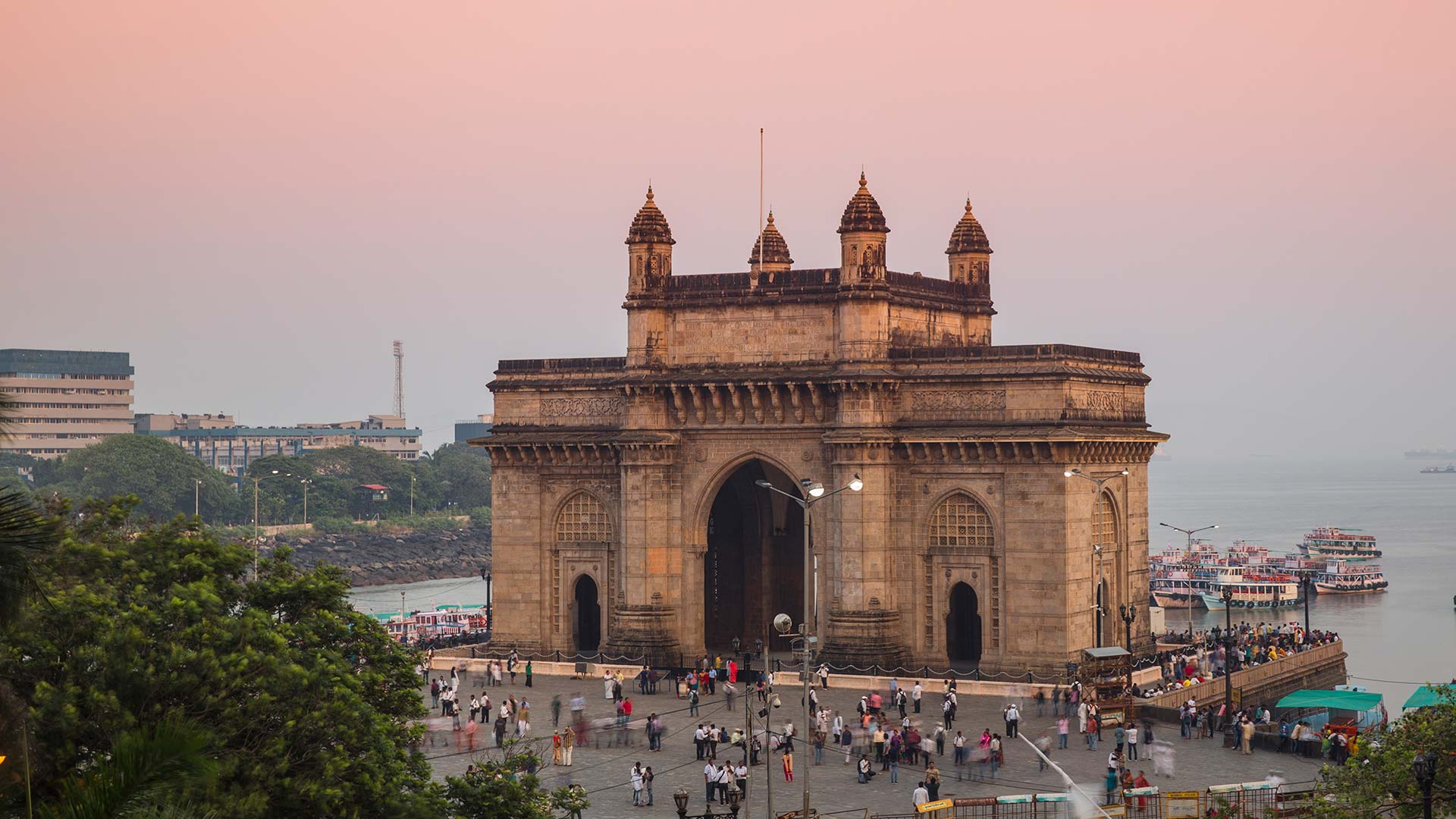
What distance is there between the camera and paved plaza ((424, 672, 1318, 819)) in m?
42.0

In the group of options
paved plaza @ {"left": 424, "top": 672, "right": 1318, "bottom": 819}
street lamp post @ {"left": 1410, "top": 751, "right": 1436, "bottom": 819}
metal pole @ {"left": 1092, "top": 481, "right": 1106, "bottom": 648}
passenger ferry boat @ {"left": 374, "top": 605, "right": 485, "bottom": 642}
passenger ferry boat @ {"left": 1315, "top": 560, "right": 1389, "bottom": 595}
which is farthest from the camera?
passenger ferry boat @ {"left": 1315, "top": 560, "right": 1389, "bottom": 595}

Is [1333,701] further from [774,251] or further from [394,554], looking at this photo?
[394,554]

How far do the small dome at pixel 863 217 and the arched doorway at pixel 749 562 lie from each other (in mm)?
10899

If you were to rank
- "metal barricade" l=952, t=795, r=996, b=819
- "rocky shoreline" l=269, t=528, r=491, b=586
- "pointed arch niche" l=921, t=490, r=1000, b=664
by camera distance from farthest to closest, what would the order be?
"rocky shoreline" l=269, t=528, r=491, b=586 < "pointed arch niche" l=921, t=490, r=1000, b=664 < "metal barricade" l=952, t=795, r=996, b=819

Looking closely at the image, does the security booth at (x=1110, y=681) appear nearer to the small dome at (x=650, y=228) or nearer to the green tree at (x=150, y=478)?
the small dome at (x=650, y=228)

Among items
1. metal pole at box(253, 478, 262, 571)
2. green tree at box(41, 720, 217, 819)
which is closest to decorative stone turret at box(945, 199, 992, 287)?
metal pole at box(253, 478, 262, 571)

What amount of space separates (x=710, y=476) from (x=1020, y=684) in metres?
13.0

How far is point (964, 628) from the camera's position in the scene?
196ft

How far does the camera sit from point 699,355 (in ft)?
202

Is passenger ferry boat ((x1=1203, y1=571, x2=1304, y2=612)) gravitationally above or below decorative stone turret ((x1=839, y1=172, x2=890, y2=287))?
below

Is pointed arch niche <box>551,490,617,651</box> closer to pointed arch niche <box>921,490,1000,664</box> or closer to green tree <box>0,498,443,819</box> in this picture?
pointed arch niche <box>921,490,1000,664</box>

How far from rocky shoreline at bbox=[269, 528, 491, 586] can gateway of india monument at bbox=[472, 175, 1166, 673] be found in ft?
268

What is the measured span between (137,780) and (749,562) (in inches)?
1998

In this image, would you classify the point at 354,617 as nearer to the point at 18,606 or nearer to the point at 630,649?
the point at 18,606
